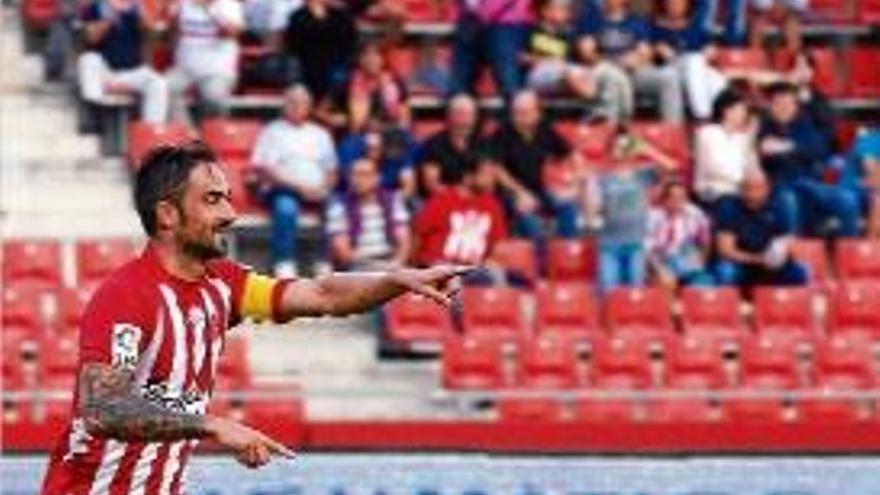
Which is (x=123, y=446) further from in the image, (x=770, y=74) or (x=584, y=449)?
(x=770, y=74)

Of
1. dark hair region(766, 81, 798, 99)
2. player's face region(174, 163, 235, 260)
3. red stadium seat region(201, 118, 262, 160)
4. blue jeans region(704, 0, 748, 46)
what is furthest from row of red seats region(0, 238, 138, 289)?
player's face region(174, 163, 235, 260)

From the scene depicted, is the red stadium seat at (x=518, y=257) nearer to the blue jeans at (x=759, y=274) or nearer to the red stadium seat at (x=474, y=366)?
the red stadium seat at (x=474, y=366)

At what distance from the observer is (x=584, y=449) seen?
1470 centimetres

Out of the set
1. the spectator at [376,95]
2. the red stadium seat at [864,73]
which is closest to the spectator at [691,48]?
the red stadium seat at [864,73]

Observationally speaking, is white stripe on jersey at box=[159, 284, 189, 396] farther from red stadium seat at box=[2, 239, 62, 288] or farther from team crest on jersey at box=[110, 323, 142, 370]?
red stadium seat at box=[2, 239, 62, 288]

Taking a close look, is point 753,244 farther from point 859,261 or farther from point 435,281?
point 435,281

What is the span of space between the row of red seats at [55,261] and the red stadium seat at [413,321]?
4.78ft

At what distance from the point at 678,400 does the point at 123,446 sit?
8.74 m

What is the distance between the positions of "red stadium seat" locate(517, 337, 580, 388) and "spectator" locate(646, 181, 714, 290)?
1008mm

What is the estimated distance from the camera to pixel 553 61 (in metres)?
17.9

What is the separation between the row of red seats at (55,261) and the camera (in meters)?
16.2

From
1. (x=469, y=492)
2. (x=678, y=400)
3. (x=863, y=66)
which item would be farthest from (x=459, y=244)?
(x=863, y=66)

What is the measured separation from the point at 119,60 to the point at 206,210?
35.9 feet

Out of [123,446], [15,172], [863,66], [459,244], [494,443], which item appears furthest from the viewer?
[863,66]
